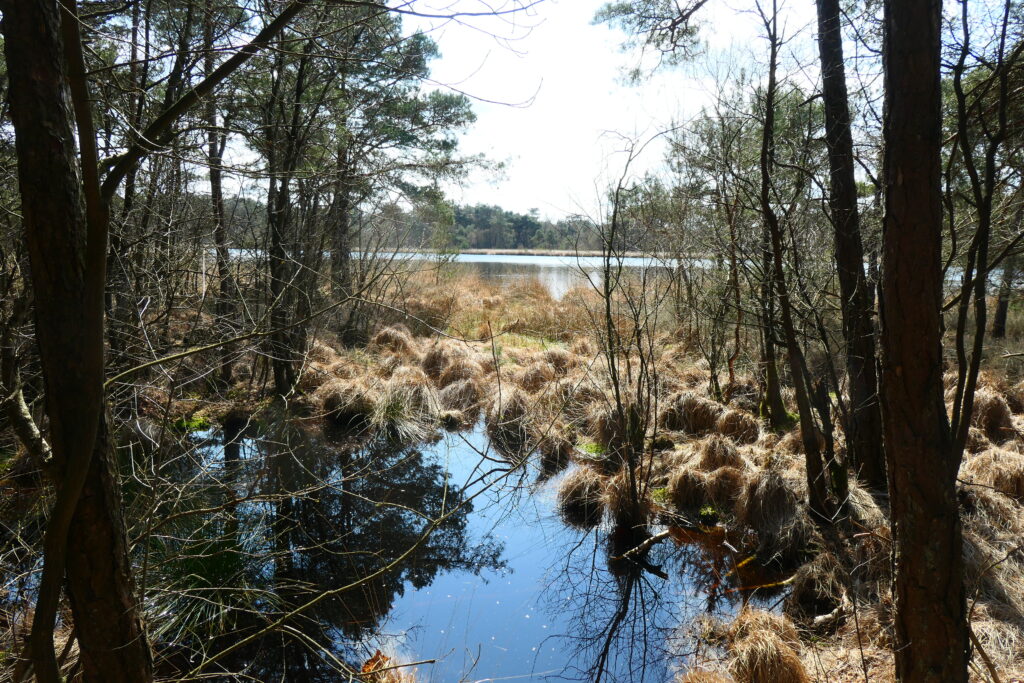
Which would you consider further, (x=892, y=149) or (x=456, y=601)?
(x=456, y=601)

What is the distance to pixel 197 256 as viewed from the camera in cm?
496

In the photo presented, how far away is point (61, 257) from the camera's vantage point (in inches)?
71.2

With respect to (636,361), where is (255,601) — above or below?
below

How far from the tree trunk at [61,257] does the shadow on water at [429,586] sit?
3.66 ft

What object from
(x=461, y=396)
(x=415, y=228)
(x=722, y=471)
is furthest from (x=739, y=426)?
(x=415, y=228)

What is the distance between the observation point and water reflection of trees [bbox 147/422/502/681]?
3.60 meters

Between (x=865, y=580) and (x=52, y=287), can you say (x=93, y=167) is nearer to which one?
(x=52, y=287)

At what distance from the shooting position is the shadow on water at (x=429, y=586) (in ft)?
13.1

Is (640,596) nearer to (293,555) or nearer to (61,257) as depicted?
(293,555)

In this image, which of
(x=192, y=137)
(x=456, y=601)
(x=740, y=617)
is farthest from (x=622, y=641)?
(x=192, y=137)

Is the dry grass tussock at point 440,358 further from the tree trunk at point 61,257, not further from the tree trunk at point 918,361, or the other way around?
the tree trunk at point 61,257

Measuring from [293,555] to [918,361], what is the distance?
4519mm

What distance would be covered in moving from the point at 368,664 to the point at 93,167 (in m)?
3.03

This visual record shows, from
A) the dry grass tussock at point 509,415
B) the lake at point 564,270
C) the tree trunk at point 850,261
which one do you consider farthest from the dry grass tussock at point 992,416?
the dry grass tussock at point 509,415
